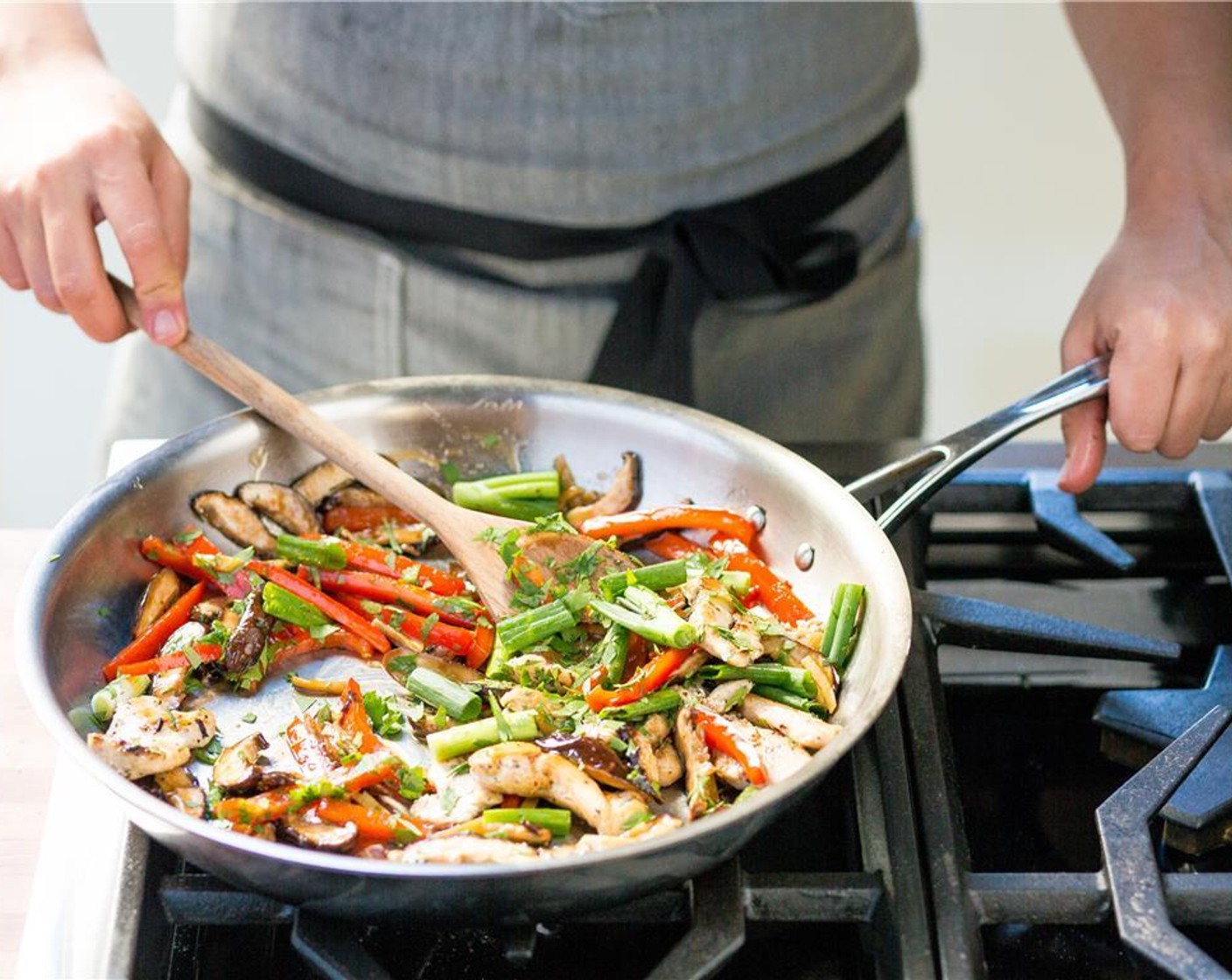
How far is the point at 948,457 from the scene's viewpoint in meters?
1.20

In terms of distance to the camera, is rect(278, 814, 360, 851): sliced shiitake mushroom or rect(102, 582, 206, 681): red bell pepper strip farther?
rect(102, 582, 206, 681): red bell pepper strip

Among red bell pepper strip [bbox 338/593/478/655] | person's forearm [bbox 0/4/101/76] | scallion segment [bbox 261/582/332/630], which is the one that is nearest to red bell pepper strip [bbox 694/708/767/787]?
red bell pepper strip [bbox 338/593/478/655]

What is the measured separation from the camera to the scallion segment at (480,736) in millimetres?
1017

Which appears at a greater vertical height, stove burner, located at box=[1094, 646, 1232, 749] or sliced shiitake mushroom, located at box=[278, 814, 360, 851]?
sliced shiitake mushroom, located at box=[278, 814, 360, 851]

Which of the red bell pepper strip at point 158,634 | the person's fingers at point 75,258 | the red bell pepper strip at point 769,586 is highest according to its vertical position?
the person's fingers at point 75,258

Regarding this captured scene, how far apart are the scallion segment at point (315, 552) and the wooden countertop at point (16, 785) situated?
240mm

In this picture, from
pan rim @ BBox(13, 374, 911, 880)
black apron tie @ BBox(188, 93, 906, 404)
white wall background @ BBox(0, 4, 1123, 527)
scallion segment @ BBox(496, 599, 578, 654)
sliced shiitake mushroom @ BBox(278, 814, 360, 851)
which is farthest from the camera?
white wall background @ BBox(0, 4, 1123, 527)

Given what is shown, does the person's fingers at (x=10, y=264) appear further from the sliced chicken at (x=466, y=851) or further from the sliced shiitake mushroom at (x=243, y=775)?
the sliced chicken at (x=466, y=851)

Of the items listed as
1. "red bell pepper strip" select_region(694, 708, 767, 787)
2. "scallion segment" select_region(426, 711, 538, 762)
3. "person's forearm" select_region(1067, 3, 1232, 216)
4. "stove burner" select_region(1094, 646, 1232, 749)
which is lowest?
"stove burner" select_region(1094, 646, 1232, 749)

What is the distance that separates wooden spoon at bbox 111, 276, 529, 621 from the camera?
3.91 ft

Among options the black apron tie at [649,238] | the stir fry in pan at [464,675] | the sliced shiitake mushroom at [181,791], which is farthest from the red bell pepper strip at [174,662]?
the black apron tie at [649,238]

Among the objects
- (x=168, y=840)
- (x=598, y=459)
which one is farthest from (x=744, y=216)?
(x=168, y=840)

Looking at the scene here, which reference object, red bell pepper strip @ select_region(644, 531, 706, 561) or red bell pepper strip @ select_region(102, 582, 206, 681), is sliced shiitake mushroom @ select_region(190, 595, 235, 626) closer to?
red bell pepper strip @ select_region(102, 582, 206, 681)

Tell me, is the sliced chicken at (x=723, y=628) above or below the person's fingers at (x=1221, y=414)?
above
